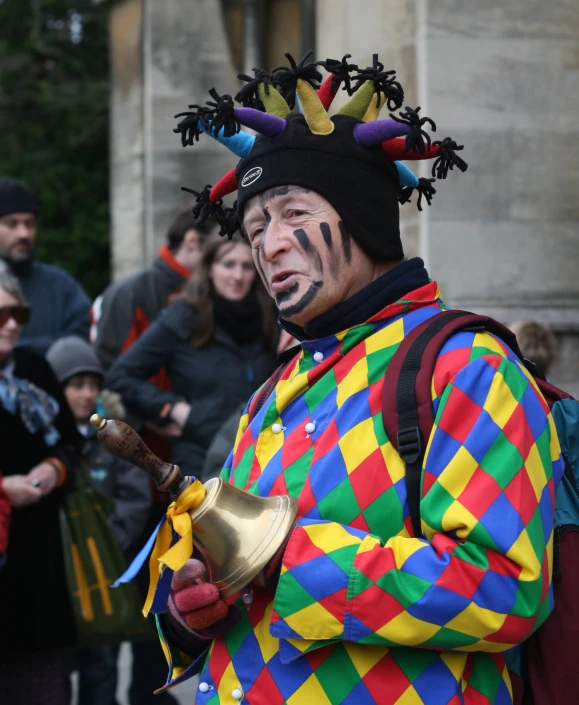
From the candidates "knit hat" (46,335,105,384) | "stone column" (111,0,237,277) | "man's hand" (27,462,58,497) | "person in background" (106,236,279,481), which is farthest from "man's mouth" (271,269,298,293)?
"stone column" (111,0,237,277)

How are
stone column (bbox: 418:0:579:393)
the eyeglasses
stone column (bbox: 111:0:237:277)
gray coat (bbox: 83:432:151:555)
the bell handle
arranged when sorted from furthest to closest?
stone column (bbox: 111:0:237:277), stone column (bbox: 418:0:579:393), gray coat (bbox: 83:432:151:555), the eyeglasses, the bell handle

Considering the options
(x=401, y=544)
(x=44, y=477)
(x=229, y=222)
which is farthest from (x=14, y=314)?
(x=401, y=544)

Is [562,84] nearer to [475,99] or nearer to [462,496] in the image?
[475,99]

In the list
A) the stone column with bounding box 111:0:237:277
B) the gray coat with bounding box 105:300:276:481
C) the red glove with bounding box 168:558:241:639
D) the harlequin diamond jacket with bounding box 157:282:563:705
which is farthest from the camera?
the stone column with bounding box 111:0:237:277

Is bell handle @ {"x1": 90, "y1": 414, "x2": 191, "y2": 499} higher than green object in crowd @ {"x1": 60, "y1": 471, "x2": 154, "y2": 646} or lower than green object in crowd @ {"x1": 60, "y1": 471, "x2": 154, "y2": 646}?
higher

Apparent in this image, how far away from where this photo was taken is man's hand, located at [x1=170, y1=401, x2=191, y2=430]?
5200mm

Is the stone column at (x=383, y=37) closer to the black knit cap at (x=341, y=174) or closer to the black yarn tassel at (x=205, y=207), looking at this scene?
the black yarn tassel at (x=205, y=207)

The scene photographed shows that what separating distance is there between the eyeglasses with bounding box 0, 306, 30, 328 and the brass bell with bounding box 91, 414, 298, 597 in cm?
265

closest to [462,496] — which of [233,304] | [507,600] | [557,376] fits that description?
[507,600]

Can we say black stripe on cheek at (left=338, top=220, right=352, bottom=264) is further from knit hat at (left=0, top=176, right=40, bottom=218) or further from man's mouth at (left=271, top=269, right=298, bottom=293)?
knit hat at (left=0, top=176, right=40, bottom=218)

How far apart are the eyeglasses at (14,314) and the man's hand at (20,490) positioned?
0.61 m

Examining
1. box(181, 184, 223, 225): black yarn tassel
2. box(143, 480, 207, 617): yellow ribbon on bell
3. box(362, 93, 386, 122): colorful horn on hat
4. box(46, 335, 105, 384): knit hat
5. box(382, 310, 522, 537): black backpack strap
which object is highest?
box(362, 93, 386, 122): colorful horn on hat

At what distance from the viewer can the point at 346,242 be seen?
2326 millimetres

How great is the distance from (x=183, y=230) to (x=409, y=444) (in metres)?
4.18
